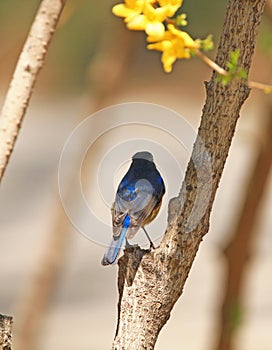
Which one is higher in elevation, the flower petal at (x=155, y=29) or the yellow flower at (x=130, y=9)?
the yellow flower at (x=130, y=9)

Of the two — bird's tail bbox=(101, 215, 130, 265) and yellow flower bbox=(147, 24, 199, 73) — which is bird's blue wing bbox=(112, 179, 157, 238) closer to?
bird's tail bbox=(101, 215, 130, 265)

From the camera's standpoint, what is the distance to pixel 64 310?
5227 millimetres

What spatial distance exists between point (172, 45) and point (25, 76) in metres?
0.18

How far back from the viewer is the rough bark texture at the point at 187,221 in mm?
875

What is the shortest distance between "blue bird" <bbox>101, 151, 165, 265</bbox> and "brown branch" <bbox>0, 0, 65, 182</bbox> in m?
0.13

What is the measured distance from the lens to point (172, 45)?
845mm

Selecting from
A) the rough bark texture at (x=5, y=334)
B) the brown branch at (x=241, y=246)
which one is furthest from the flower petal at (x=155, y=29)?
the brown branch at (x=241, y=246)

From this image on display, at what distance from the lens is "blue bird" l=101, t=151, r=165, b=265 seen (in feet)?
2.87

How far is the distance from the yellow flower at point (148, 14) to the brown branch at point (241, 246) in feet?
4.07

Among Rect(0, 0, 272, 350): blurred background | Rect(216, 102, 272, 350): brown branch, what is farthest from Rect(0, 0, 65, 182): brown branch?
Rect(216, 102, 272, 350): brown branch

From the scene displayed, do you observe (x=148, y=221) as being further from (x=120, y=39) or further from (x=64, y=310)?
(x=64, y=310)

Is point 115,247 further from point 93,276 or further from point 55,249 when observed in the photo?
point 93,276

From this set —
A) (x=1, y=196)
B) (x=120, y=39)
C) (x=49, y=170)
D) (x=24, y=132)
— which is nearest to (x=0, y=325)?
(x=120, y=39)

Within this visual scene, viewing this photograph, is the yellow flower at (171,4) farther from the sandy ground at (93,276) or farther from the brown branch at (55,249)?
the sandy ground at (93,276)
